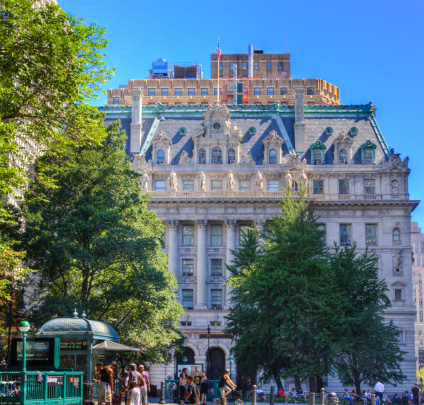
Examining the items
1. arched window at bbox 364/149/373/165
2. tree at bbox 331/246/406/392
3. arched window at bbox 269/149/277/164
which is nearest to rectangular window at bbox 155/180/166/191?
arched window at bbox 269/149/277/164

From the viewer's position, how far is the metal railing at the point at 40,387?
2878 centimetres

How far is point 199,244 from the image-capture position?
3504 inches

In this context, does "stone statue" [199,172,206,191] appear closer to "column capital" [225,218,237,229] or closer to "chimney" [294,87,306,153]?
"column capital" [225,218,237,229]

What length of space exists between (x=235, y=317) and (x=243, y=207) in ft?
81.0

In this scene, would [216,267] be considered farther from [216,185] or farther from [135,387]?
[135,387]

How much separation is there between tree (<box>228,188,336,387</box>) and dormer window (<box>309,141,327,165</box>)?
31.3 m

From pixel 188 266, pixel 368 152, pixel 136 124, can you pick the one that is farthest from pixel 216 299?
pixel 368 152

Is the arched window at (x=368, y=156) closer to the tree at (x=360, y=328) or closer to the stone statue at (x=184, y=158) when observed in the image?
the stone statue at (x=184, y=158)

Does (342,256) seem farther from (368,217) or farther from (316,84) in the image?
(316,84)

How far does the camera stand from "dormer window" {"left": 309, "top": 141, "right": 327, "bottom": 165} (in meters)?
92.2

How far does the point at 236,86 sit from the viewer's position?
124375 mm

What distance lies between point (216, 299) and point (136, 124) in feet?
74.2

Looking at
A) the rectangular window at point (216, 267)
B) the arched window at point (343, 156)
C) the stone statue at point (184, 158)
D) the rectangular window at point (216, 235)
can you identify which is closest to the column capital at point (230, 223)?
the rectangular window at point (216, 235)

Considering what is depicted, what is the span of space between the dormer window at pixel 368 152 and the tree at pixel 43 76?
58.2m
